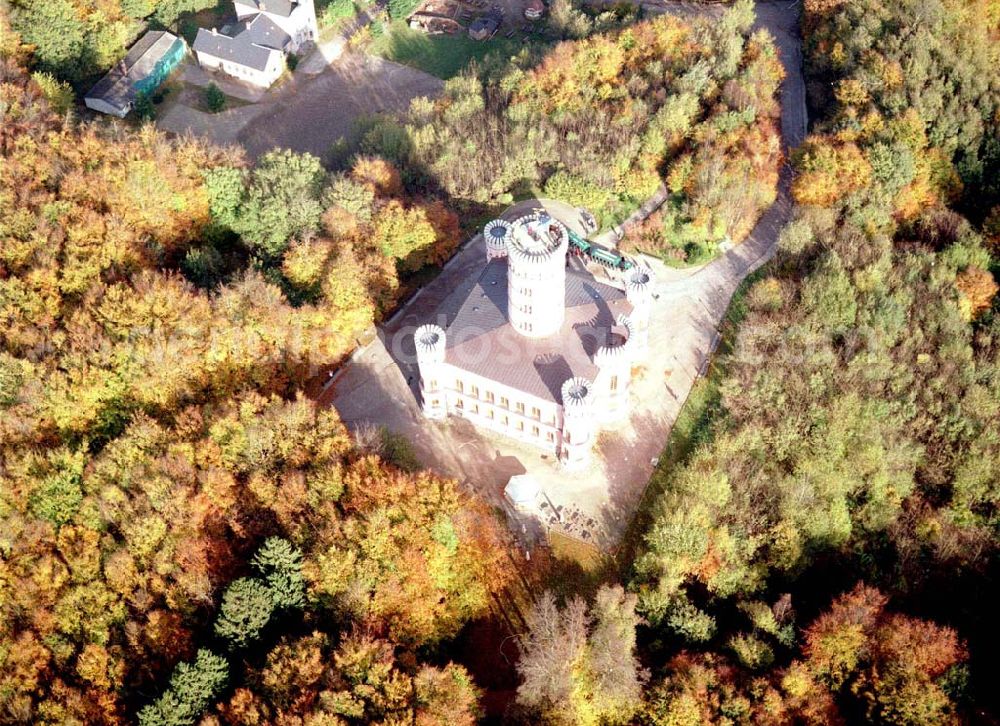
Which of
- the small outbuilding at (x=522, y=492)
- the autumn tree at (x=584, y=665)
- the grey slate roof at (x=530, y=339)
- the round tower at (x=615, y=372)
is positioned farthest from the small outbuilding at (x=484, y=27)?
the autumn tree at (x=584, y=665)

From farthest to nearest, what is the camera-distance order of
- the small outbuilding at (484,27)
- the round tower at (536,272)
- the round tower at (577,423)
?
the small outbuilding at (484,27)
the round tower at (577,423)
the round tower at (536,272)

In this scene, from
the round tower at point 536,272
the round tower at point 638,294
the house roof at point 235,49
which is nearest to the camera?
the round tower at point 536,272

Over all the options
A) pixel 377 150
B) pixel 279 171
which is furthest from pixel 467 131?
pixel 279 171

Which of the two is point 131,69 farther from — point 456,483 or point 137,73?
point 456,483

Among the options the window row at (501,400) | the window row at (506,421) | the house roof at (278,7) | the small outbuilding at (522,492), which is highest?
the house roof at (278,7)

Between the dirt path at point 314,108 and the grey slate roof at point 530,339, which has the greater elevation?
the grey slate roof at point 530,339

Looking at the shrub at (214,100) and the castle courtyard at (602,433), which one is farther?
the shrub at (214,100)

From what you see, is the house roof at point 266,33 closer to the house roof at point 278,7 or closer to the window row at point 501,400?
the house roof at point 278,7
